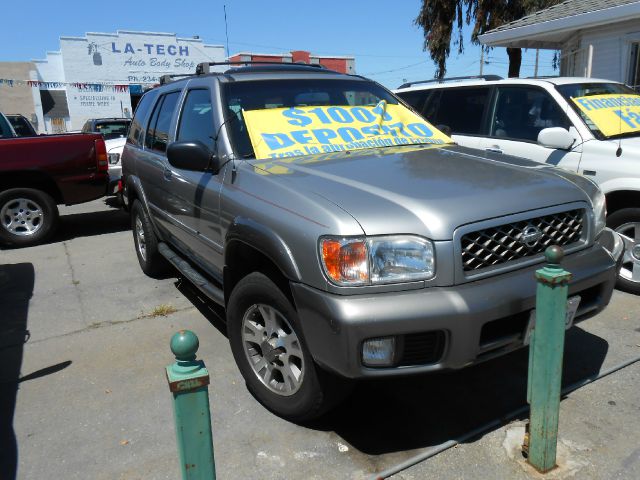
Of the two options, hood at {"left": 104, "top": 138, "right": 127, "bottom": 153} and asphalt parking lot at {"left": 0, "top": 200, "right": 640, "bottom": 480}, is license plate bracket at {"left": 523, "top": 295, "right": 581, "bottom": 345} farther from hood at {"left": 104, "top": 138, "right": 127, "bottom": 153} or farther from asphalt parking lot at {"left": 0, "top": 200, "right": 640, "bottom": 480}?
hood at {"left": 104, "top": 138, "right": 127, "bottom": 153}

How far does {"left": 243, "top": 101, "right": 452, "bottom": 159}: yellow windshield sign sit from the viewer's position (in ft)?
11.2

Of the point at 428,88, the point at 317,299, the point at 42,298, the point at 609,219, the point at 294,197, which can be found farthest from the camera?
the point at 428,88

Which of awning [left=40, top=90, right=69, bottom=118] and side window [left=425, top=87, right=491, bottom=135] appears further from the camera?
awning [left=40, top=90, right=69, bottom=118]

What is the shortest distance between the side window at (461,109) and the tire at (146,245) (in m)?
3.48

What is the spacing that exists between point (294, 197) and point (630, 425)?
2.15 meters

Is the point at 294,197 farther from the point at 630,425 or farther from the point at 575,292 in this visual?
the point at 630,425

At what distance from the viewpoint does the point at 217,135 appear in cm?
347

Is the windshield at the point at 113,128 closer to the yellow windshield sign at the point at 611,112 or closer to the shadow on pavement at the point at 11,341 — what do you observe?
the shadow on pavement at the point at 11,341

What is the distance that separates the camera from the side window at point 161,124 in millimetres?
4590

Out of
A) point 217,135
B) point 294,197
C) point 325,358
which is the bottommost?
point 325,358

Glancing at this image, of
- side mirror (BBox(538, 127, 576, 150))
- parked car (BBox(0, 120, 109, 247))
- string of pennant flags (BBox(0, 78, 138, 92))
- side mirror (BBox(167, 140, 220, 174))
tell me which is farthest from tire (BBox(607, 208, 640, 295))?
string of pennant flags (BBox(0, 78, 138, 92))

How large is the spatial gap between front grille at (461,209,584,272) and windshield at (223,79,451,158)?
1325 millimetres

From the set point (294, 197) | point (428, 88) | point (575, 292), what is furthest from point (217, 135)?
point (428, 88)

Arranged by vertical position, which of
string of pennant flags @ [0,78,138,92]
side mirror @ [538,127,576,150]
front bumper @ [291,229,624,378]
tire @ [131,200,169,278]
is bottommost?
tire @ [131,200,169,278]
